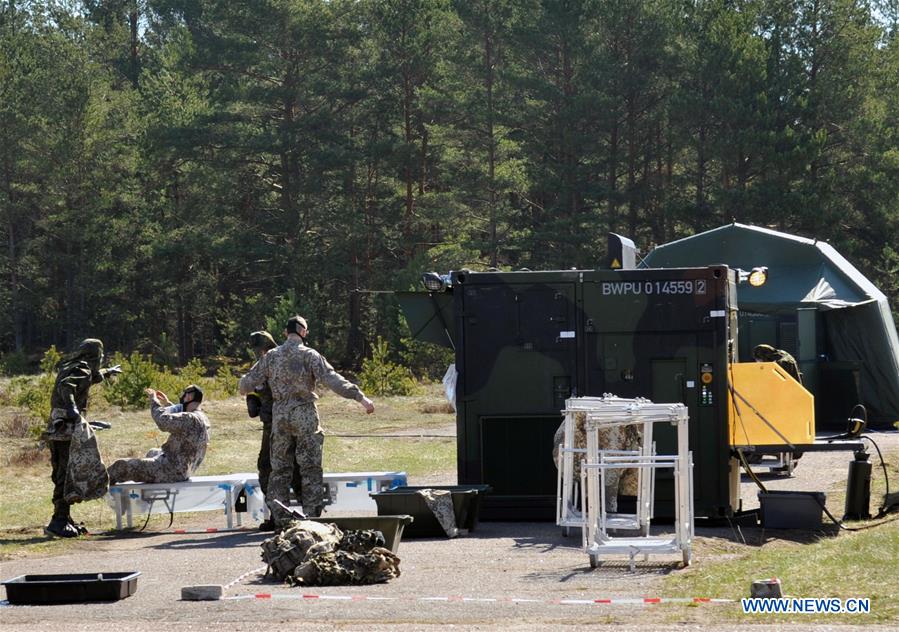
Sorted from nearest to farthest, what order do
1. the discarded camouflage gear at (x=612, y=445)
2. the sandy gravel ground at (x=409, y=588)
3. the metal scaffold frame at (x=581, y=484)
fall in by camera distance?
the sandy gravel ground at (x=409, y=588), the metal scaffold frame at (x=581, y=484), the discarded camouflage gear at (x=612, y=445)

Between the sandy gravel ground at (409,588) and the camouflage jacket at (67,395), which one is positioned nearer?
the sandy gravel ground at (409,588)

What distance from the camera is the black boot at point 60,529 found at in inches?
496

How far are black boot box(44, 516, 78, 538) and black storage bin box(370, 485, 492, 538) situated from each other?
2976 millimetres

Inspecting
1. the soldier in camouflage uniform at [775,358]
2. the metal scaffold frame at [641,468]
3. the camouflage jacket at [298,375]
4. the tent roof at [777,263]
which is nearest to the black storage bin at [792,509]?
the metal scaffold frame at [641,468]

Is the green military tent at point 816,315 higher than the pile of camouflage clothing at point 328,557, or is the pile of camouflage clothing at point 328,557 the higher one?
the green military tent at point 816,315

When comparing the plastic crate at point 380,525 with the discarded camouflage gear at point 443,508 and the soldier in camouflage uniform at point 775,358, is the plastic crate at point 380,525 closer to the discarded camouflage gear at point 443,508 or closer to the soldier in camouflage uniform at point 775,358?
the discarded camouflage gear at point 443,508

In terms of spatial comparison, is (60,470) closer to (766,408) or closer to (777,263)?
(766,408)

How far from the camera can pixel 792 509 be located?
1200 centimetres

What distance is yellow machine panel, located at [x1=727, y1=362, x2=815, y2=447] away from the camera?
1230 cm

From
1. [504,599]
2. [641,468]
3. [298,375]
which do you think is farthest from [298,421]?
[504,599]

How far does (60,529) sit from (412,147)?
3346cm

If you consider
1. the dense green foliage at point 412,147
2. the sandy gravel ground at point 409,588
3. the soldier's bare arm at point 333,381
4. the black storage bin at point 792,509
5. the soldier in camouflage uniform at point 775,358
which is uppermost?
the dense green foliage at point 412,147

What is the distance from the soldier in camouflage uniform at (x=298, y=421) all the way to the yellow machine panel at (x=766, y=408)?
10.5 feet

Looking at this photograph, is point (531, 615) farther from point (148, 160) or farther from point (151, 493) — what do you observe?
point (148, 160)
